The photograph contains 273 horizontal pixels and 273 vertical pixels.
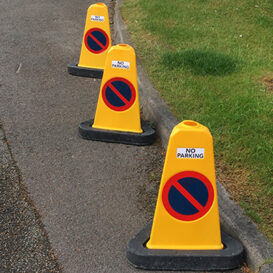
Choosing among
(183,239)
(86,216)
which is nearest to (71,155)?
(86,216)

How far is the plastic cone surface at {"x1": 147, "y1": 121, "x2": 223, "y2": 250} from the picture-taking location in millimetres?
3914

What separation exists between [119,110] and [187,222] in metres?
2.05

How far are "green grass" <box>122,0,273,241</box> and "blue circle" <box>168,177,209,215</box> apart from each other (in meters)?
0.52

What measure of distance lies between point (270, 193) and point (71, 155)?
1.95m

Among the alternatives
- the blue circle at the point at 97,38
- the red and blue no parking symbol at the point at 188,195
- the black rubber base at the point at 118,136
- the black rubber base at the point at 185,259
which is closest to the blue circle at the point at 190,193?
the red and blue no parking symbol at the point at 188,195

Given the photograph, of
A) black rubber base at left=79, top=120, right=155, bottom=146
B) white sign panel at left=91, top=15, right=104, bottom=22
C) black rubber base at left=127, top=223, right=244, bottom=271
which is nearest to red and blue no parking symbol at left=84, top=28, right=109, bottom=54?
white sign panel at left=91, top=15, right=104, bottom=22

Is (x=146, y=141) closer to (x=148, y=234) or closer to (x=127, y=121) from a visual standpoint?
(x=127, y=121)

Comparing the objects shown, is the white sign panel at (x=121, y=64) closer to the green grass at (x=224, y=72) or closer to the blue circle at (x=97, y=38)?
the green grass at (x=224, y=72)

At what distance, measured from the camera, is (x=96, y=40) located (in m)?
7.57

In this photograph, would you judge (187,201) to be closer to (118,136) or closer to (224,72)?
(118,136)

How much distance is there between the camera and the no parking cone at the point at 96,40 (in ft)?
24.8

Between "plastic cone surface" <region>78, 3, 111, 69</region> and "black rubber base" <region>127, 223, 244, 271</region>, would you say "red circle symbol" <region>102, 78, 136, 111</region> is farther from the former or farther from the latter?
"black rubber base" <region>127, 223, 244, 271</region>

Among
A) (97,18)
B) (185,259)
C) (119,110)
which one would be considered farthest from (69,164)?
(97,18)

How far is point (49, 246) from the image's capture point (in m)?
4.19
